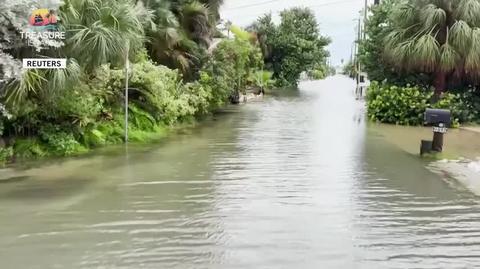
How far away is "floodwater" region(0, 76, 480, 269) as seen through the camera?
564cm

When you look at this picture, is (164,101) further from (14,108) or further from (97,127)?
(14,108)

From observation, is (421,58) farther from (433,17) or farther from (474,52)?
(474,52)

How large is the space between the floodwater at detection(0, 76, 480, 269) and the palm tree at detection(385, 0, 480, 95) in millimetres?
5774

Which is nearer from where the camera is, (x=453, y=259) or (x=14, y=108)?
(x=453, y=259)

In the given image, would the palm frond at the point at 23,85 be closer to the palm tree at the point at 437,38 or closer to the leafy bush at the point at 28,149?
the leafy bush at the point at 28,149

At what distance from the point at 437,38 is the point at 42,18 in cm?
1305

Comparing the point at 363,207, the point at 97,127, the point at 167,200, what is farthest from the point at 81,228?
the point at 97,127

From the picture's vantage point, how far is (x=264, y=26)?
173ft

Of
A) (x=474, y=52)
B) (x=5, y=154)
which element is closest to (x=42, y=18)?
(x=5, y=154)

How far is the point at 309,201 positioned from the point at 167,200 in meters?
1.94

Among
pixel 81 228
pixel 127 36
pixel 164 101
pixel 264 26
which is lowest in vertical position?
pixel 81 228

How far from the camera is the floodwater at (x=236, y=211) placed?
5.64 meters

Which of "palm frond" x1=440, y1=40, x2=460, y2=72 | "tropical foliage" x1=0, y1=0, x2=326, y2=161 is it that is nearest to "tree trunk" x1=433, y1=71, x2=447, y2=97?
"palm frond" x1=440, y1=40, x2=460, y2=72

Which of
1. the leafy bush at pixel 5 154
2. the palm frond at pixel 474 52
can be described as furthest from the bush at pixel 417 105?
the leafy bush at pixel 5 154
